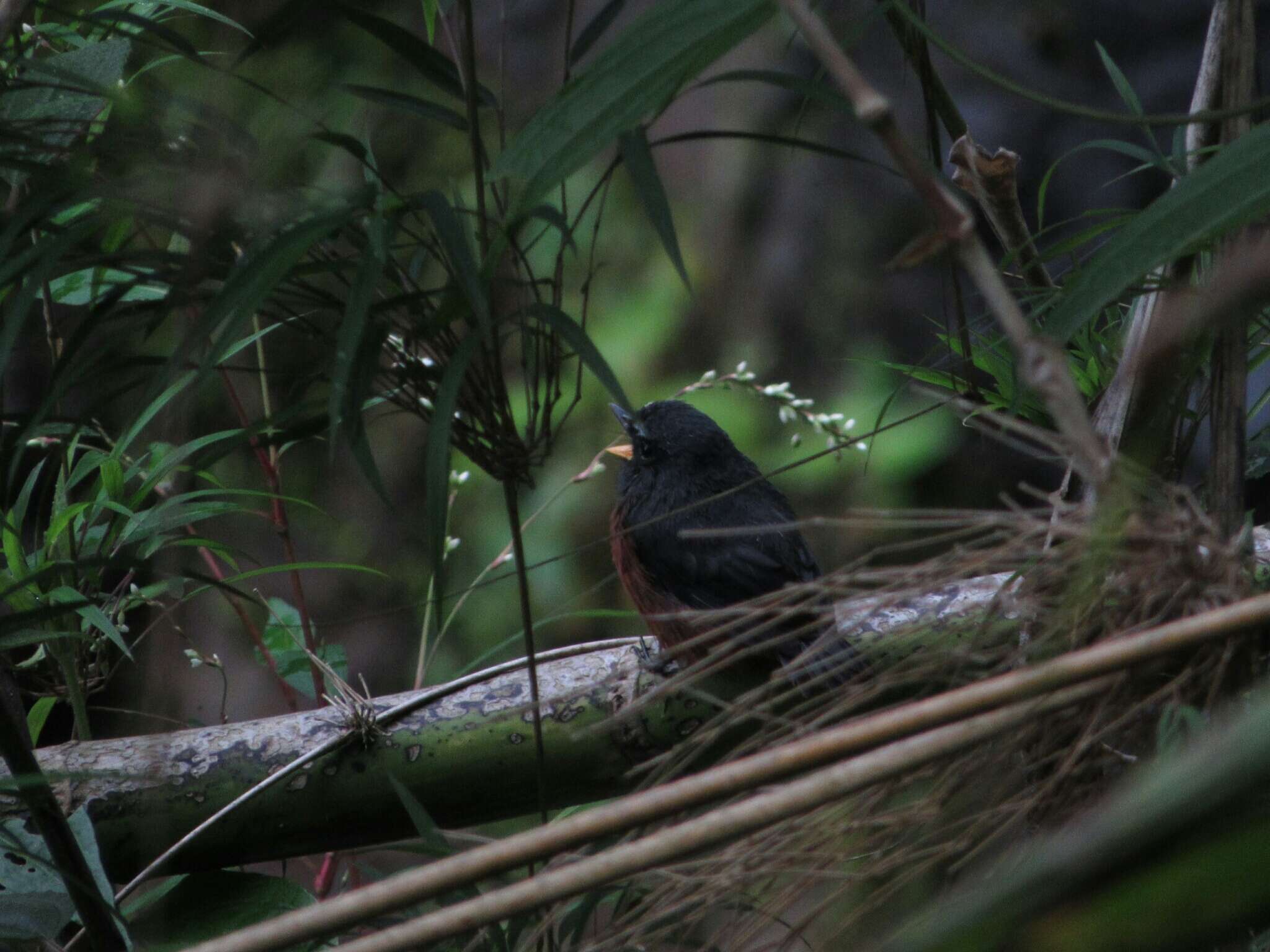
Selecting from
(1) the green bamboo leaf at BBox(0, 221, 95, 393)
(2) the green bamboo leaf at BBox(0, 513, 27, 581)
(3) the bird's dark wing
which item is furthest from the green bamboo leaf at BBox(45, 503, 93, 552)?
(3) the bird's dark wing

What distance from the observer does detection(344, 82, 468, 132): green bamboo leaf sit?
3.12ft

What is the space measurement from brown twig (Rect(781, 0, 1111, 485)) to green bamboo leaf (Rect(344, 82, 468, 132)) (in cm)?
43

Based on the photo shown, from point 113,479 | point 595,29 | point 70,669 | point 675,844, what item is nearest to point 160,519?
point 113,479

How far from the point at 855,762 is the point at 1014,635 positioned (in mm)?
352

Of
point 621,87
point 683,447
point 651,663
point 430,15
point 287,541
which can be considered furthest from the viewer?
point 683,447

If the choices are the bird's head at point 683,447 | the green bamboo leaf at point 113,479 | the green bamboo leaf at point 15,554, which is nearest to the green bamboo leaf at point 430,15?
the green bamboo leaf at point 113,479

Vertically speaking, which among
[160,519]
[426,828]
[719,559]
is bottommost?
[719,559]

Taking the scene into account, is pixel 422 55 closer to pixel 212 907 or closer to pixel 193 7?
pixel 193 7

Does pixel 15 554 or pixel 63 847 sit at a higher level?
pixel 15 554

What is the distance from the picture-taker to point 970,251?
1.92 feet

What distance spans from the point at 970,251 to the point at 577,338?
0.36 m

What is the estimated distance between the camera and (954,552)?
0.73 metres

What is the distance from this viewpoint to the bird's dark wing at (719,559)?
7.22ft

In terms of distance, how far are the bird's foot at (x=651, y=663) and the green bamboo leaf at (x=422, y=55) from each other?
29.7 inches
